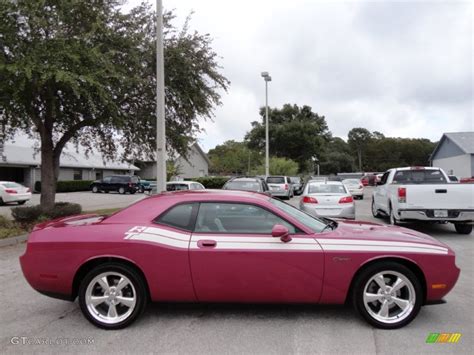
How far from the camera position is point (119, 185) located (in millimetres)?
32750

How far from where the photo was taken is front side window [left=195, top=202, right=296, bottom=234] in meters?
4.25

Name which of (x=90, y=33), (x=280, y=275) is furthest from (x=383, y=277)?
(x=90, y=33)

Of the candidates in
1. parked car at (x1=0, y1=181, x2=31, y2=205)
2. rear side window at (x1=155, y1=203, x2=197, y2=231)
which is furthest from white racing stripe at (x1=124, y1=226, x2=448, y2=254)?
parked car at (x1=0, y1=181, x2=31, y2=205)

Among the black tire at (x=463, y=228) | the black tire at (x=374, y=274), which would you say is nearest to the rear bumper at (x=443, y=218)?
the black tire at (x=463, y=228)

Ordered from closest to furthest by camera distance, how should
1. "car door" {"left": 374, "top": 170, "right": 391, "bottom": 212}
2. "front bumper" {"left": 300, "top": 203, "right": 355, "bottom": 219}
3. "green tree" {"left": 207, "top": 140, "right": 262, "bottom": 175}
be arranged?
"front bumper" {"left": 300, "top": 203, "right": 355, "bottom": 219} → "car door" {"left": 374, "top": 170, "right": 391, "bottom": 212} → "green tree" {"left": 207, "top": 140, "right": 262, "bottom": 175}

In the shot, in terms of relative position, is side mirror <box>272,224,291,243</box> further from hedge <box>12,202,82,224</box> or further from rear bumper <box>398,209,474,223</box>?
hedge <box>12,202,82,224</box>

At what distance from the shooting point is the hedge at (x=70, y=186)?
32678mm

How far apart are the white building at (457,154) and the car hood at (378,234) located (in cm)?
3170

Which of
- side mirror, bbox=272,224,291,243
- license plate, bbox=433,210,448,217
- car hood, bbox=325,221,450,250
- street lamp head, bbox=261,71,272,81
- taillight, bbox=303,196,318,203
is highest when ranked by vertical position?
street lamp head, bbox=261,71,272,81

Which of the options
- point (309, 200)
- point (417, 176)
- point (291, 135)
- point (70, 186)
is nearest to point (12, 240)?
point (309, 200)

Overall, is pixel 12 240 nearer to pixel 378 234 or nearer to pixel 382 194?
pixel 378 234

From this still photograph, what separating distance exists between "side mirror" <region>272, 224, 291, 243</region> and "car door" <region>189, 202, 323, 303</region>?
6cm

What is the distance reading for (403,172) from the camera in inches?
455

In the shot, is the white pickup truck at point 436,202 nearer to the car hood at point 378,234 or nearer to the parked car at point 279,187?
the car hood at point 378,234
